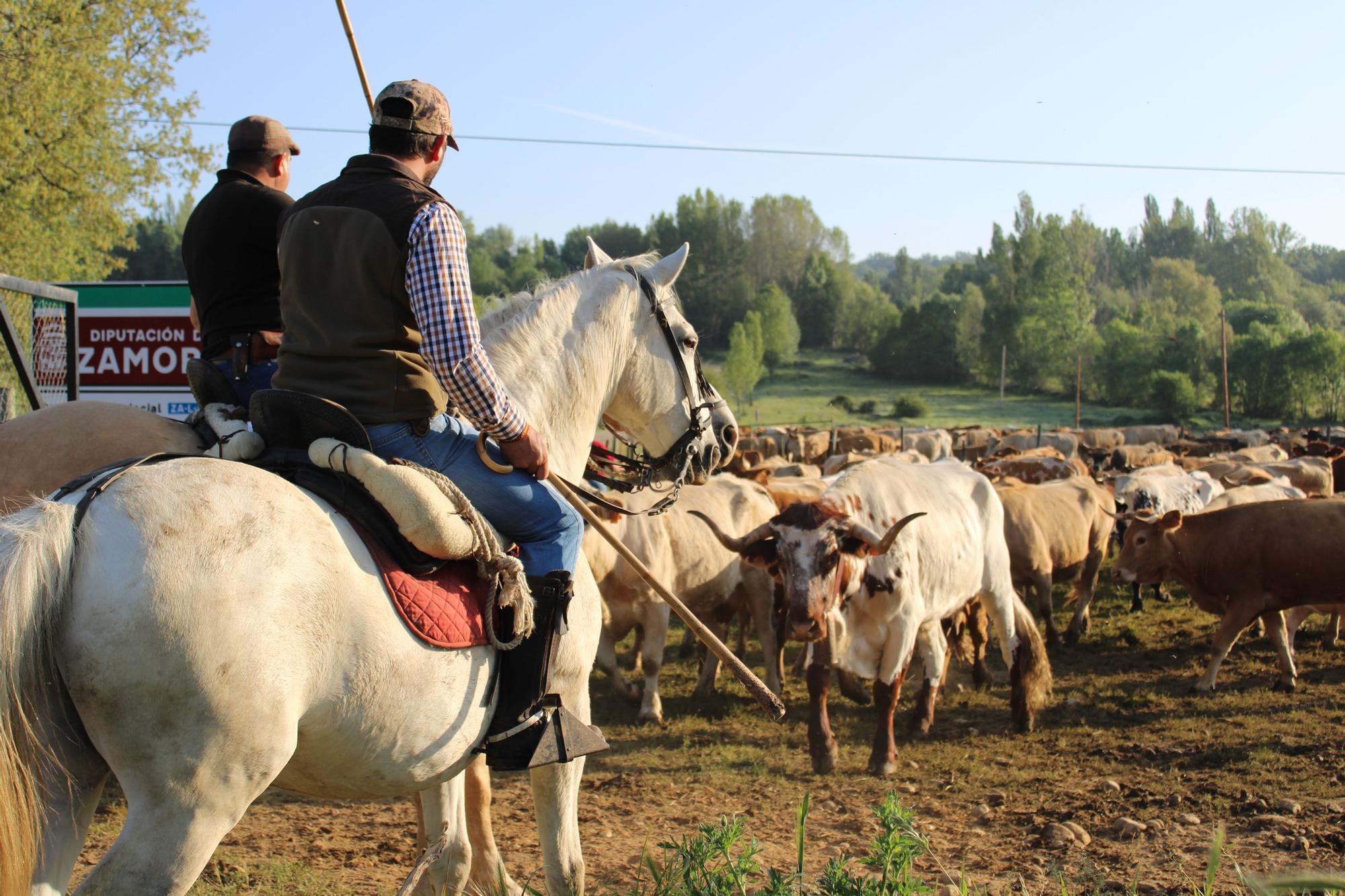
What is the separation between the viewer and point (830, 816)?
6586 millimetres

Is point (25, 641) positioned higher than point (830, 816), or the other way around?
point (25, 641)

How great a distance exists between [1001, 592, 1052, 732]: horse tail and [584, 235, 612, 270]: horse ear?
585cm

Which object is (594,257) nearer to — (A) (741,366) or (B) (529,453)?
(B) (529,453)

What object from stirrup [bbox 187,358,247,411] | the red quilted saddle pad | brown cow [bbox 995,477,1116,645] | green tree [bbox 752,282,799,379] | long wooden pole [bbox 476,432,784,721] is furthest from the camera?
green tree [bbox 752,282,799,379]

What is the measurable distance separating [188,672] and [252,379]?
167 cm

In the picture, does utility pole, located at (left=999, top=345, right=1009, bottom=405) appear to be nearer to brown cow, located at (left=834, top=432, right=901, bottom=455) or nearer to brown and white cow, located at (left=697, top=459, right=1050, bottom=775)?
brown cow, located at (left=834, top=432, right=901, bottom=455)

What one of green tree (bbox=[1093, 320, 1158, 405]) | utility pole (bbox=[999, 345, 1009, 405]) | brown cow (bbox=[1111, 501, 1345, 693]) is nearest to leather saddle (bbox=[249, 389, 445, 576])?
brown cow (bbox=[1111, 501, 1345, 693])

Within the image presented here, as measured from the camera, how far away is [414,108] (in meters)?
3.15

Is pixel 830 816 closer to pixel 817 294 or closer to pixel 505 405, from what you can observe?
pixel 505 405

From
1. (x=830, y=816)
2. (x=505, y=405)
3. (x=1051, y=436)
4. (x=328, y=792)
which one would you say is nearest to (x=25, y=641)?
(x=328, y=792)

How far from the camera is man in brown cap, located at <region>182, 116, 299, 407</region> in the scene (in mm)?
3660

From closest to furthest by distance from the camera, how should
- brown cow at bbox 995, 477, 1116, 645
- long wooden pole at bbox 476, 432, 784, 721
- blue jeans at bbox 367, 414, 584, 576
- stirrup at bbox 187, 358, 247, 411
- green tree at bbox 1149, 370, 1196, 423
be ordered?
blue jeans at bbox 367, 414, 584, 576 → stirrup at bbox 187, 358, 247, 411 → long wooden pole at bbox 476, 432, 784, 721 → brown cow at bbox 995, 477, 1116, 645 → green tree at bbox 1149, 370, 1196, 423

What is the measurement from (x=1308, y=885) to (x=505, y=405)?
220 centimetres

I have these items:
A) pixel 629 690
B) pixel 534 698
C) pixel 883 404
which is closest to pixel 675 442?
pixel 534 698
